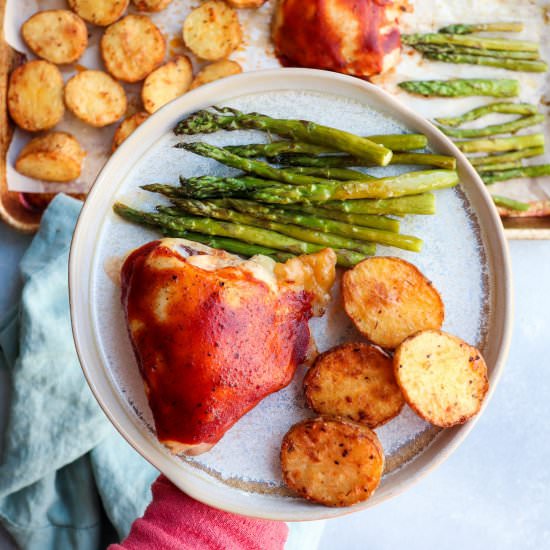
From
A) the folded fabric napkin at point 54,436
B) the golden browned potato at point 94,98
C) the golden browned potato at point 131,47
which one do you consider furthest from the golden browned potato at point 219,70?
the folded fabric napkin at point 54,436

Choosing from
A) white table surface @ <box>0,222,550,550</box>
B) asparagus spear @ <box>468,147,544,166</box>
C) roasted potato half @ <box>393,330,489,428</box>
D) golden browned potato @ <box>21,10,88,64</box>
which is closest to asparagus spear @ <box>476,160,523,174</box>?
asparagus spear @ <box>468,147,544,166</box>

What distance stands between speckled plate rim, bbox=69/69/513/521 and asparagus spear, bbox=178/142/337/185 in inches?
5.4

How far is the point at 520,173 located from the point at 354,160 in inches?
37.7

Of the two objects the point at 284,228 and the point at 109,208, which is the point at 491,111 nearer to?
the point at 284,228

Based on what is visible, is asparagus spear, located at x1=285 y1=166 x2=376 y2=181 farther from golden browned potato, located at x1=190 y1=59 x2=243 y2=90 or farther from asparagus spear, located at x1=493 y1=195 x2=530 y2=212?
asparagus spear, located at x1=493 y1=195 x2=530 y2=212

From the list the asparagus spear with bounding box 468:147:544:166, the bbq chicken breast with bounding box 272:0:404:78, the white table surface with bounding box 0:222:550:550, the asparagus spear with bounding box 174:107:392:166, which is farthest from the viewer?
the white table surface with bounding box 0:222:550:550

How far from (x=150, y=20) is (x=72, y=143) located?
1.95 feet

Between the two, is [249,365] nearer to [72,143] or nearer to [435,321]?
[435,321]

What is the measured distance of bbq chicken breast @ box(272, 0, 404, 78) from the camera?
8.45 feet

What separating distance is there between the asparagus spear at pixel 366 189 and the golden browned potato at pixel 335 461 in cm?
69

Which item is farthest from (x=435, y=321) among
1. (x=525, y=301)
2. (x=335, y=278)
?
(x=525, y=301)

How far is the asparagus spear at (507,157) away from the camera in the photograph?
2.78 m

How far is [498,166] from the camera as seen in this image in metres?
2.79

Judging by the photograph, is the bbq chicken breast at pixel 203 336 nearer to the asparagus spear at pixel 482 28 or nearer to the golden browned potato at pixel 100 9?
the golden browned potato at pixel 100 9
